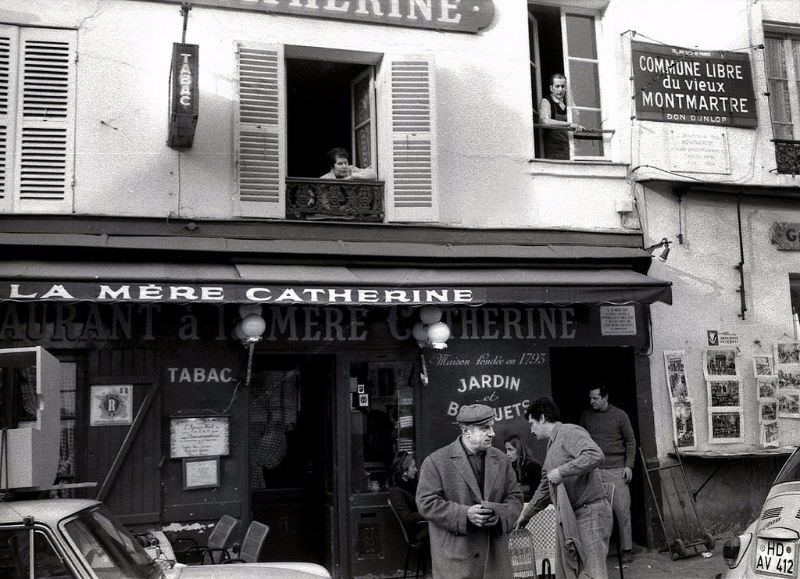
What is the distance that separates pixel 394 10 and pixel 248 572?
6752 millimetres

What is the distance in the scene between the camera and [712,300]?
10289 mm

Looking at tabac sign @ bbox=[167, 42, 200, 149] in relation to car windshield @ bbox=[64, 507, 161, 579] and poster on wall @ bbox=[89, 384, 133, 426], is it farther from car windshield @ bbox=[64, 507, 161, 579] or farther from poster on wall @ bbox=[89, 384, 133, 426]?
car windshield @ bbox=[64, 507, 161, 579]

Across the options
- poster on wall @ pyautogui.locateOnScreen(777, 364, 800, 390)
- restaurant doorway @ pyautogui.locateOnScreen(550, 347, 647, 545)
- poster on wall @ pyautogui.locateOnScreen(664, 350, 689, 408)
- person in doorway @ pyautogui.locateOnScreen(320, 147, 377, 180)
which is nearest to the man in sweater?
restaurant doorway @ pyautogui.locateOnScreen(550, 347, 647, 545)

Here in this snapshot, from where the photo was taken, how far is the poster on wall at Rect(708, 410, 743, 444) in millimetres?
9953

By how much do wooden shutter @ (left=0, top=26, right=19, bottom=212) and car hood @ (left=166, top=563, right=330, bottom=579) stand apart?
4878 millimetres

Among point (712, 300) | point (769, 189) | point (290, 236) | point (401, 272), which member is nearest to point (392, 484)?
point (401, 272)

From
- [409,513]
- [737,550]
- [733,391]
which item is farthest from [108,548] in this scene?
[733,391]

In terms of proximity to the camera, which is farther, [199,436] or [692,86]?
[692,86]

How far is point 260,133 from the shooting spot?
29.1 feet

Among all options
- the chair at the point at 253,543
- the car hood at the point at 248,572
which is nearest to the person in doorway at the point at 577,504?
the car hood at the point at 248,572

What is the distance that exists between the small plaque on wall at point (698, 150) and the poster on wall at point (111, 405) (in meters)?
6.88

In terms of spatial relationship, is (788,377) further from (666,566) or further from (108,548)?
(108,548)

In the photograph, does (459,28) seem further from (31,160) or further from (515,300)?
(31,160)

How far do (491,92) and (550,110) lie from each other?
971mm
